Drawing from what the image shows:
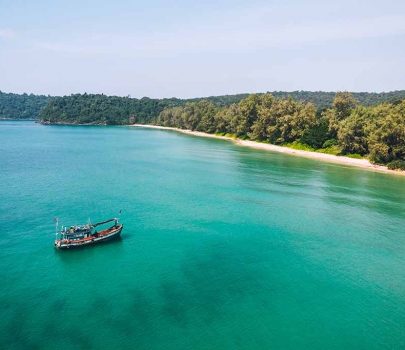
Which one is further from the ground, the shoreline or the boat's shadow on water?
the shoreline

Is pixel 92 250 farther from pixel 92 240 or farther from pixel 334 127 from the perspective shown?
pixel 334 127

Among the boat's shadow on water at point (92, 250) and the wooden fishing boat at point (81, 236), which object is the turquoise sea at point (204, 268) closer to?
the boat's shadow on water at point (92, 250)

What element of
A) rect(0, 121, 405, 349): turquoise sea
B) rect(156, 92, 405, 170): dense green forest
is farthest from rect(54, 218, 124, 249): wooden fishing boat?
rect(156, 92, 405, 170): dense green forest

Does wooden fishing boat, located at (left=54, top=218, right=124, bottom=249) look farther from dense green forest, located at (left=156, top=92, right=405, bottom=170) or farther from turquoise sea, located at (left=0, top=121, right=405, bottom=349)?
dense green forest, located at (left=156, top=92, right=405, bottom=170)

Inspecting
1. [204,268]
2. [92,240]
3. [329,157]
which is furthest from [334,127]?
[92,240]

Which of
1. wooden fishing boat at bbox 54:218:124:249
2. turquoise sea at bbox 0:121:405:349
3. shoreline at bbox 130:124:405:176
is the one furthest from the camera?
shoreline at bbox 130:124:405:176

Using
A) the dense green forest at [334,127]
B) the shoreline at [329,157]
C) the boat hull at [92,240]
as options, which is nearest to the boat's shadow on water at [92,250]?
the boat hull at [92,240]
